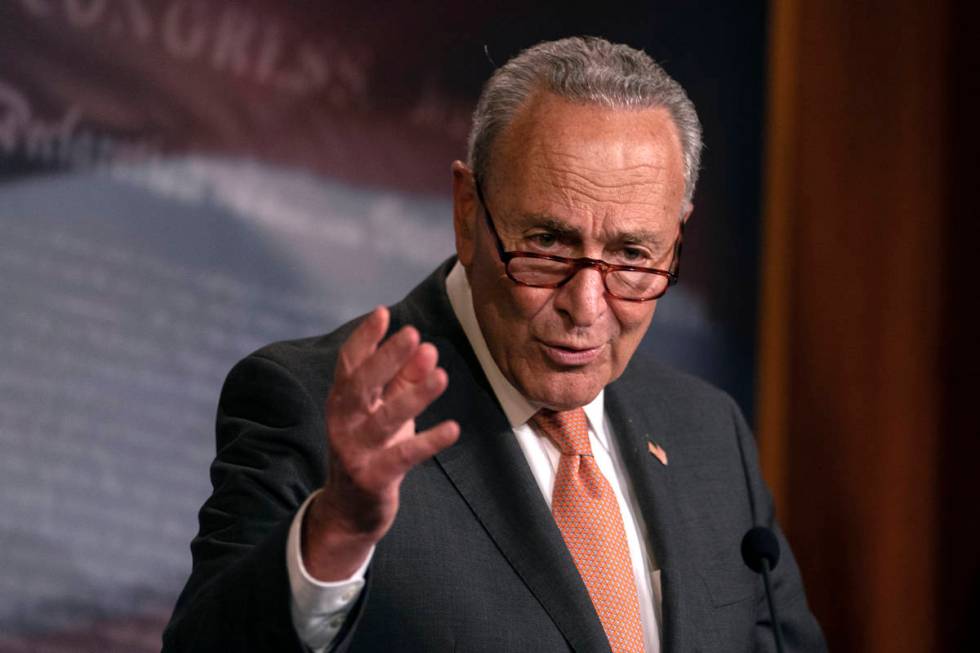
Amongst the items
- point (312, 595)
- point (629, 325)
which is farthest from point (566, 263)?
point (312, 595)

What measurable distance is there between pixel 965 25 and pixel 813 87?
46 cm

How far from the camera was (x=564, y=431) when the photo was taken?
1893 millimetres

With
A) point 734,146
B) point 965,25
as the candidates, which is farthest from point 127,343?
point 965,25

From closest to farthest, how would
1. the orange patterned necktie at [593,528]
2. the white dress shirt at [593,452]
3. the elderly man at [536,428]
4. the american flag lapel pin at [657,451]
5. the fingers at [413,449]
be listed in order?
the fingers at [413,449]
the elderly man at [536,428]
the orange patterned necktie at [593,528]
the white dress shirt at [593,452]
the american flag lapel pin at [657,451]

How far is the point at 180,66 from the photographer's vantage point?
2.70m

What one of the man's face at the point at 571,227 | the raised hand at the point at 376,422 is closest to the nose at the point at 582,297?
the man's face at the point at 571,227

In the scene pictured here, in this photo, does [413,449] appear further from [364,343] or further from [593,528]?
[593,528]

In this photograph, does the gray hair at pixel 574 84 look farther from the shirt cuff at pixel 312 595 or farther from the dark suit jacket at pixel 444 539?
the shirt cuff at pixel 312 595

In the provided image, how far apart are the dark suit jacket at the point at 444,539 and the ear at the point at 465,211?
0.33ft

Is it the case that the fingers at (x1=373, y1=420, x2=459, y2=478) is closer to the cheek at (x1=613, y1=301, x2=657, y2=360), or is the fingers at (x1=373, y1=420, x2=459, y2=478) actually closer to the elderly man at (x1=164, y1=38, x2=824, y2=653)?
the elderly man at (x1=164, y1=38, x2=824, y2=653)

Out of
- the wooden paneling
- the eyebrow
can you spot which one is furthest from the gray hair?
the wooden paneling

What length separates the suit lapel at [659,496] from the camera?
6.08ft

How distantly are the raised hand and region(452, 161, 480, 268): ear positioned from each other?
24.3 inches

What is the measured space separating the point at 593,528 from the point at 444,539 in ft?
0.80
